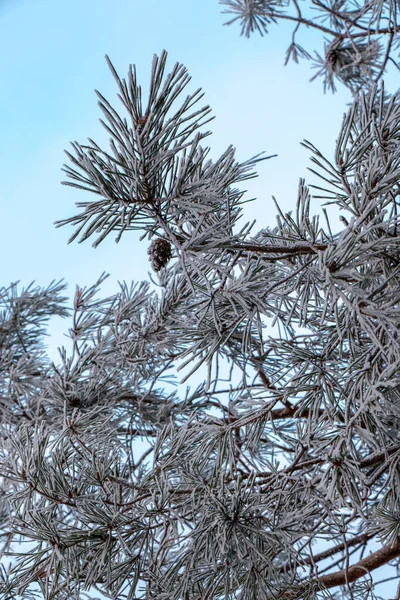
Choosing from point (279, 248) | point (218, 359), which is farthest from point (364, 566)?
point (279, 248)

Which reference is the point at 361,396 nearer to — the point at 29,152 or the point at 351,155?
the point at 351,155

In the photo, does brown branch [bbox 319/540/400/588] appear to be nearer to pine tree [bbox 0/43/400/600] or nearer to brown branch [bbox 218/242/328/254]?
pine tree [bbox 0/43/400/600]

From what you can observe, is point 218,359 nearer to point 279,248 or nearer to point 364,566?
point 279,248

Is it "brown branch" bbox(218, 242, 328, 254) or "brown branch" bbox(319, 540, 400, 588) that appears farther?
"brown branch" bbox(319, 540, 400, 588)

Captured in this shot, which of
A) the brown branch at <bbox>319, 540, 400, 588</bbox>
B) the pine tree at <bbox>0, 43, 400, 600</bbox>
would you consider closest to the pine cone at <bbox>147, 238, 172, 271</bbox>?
the pine tree at <bbox>0, 43, 400, 600</bbox>

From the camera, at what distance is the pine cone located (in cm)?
44

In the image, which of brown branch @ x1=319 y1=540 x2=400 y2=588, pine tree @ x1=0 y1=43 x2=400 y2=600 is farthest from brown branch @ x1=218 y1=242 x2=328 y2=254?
brown branch @ x1=319 y1=540 x2=400 y2=588

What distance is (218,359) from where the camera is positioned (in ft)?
1.56

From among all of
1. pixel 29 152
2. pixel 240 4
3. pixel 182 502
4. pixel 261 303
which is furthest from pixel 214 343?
pixel 29 152

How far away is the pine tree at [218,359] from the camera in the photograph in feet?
1.16

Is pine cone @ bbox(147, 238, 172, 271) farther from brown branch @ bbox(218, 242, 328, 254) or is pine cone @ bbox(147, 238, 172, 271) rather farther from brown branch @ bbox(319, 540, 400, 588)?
brown branch @ bbox(319, 540, 400, 588)

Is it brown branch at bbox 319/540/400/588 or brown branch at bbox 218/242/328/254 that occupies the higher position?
brown branch at bbox 218/242/328/254

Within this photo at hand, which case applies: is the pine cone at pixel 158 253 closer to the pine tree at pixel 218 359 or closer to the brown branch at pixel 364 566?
the pine tree at pixel 218 359

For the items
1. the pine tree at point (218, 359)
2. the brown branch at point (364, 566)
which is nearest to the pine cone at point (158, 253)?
the pine tree at point (218, 359)
